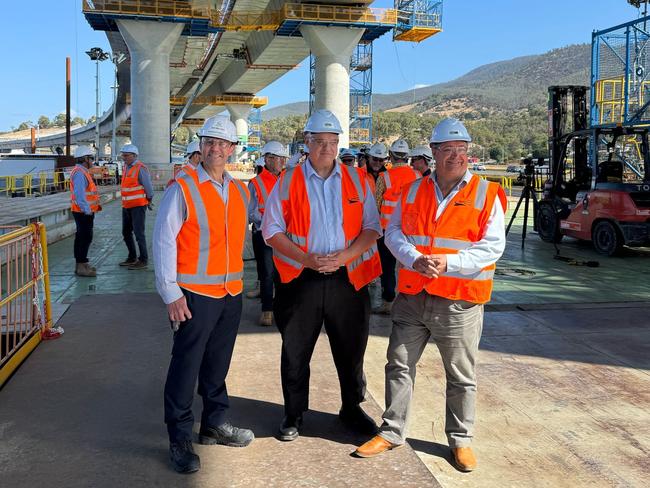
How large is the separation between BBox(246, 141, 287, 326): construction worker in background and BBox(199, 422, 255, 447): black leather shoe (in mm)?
2897

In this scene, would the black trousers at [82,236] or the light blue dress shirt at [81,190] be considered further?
the black trousers at [82,236]

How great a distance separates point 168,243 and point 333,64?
35.3 metres

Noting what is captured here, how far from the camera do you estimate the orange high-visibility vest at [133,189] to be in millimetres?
9938

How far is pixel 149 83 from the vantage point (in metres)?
36.4

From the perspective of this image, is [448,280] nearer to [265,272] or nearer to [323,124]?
[323,124]

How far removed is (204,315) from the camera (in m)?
3.54

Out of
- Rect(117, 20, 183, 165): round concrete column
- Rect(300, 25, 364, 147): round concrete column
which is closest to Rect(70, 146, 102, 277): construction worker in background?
Rect(300, 25, 364, 147): round concrete column

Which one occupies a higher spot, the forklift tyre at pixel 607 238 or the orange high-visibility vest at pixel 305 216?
the orange high-visibility vest at pixel 305 216

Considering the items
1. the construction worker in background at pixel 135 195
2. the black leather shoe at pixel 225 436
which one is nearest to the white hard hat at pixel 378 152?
the construction worker in background at pixel 135 195

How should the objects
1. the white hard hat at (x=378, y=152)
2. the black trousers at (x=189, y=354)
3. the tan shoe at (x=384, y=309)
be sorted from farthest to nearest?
the white hard hat at (x=378, y=152), the tan shoe at (x=384, y=309), the black trousers at (x=189, y=354)

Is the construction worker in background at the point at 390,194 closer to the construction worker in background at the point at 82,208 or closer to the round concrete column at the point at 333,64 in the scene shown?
→ the construction worker in background at the point at 82,208

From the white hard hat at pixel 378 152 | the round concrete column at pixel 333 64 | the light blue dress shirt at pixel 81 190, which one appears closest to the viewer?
the white hard hat at pixel 378 152

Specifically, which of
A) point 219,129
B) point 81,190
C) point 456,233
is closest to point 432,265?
point 456,233

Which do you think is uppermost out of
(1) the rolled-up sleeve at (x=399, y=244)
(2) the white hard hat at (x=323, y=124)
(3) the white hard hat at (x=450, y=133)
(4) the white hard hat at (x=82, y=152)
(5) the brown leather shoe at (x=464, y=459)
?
(4) the white hard hat at (x=82, y=152)
